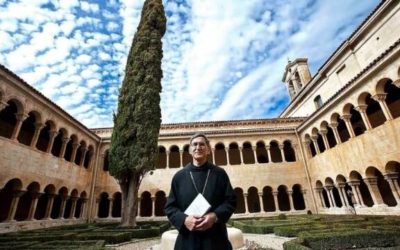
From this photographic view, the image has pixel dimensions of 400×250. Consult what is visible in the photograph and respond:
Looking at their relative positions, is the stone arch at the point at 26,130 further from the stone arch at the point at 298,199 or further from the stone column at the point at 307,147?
the stone arch at the point at 298,199

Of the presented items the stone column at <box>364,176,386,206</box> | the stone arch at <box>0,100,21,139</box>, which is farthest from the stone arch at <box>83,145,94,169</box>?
the stone column at <box>364,176,386,206</box>

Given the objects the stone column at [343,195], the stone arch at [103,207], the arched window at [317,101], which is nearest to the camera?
the stone column at [343,195]

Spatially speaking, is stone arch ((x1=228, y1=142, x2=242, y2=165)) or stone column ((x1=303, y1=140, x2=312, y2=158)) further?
stone arch ((x1=228, y1=142, x2=242, y2=165))

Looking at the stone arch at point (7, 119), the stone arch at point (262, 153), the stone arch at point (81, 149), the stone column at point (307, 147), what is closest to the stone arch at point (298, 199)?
the stone arch at point (262, 153)

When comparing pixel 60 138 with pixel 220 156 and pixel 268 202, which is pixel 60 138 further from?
pixel 268 202

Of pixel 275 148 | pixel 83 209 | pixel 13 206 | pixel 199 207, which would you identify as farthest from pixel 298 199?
pixel 199 207

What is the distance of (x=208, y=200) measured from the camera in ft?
8.02

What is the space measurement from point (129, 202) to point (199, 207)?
40.2ft

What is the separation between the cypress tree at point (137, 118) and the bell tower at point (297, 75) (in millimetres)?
18229

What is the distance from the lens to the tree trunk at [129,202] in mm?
12867

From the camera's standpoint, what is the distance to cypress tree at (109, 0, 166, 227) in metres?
13.7

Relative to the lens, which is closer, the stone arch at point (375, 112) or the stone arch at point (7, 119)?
the stone arch at point (7, 119)

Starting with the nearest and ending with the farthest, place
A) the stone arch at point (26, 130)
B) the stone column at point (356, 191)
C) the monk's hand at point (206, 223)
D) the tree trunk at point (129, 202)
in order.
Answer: the monk's hand at point (206, 223) < the tree trunk at point (129, 202) < the stone column at point (356, 191) < the stone arch at point (26, 130)

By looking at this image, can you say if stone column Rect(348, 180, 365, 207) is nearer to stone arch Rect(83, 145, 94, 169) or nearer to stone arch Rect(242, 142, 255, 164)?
stone arch Rect(242, 142, 255, 164)
